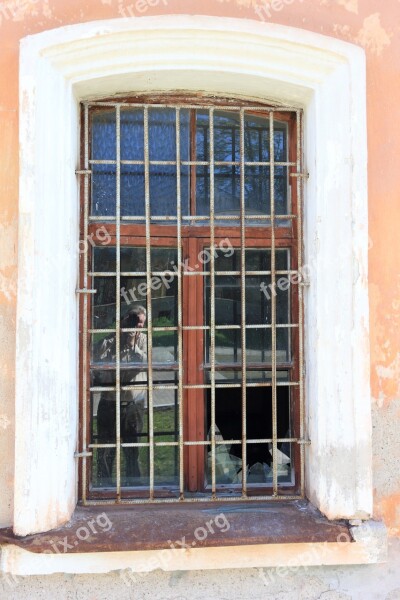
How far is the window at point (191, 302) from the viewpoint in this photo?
262 centimetres

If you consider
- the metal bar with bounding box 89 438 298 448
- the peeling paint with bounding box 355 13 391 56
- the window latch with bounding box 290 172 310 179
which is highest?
the peeling paint with bounding box 355 13 391 56

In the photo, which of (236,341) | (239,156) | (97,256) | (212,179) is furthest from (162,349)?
(239,156)

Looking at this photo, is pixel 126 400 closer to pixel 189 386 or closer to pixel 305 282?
pixel 189 386

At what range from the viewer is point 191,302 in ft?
8.73

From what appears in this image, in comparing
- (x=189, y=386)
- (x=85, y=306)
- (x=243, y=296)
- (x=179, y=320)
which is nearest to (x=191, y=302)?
(x=179, y=320)

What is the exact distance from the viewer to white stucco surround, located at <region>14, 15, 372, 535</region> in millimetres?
2373

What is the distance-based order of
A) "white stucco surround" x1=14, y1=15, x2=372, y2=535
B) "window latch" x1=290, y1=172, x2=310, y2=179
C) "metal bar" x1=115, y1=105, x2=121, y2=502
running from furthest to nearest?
"window latch" x1=290, y1=172, x2=310, y2=179, "metal bar" x1=115, y1=105, x2=121, y2=502, "white stucco surround" x1=14, y1=15, x2=372, y2=535

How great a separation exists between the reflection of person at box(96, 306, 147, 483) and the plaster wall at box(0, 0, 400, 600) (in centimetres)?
44

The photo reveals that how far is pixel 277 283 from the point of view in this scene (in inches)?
107

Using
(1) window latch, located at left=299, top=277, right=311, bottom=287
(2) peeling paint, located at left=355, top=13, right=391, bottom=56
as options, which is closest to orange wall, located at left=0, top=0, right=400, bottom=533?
(2) peeling paint, located at left=355, top=13, right=391, bottom=56

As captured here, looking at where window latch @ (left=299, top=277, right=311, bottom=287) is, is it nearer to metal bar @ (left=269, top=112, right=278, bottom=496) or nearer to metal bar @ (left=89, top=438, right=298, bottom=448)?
metal bar @ (left=269, top=112, right=278, bottom=496)

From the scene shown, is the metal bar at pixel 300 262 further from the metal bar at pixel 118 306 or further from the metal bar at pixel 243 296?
the metal bar at pixel 118 306

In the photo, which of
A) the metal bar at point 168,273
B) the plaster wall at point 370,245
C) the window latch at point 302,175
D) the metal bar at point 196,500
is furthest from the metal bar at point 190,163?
the metal bar at point 196,500

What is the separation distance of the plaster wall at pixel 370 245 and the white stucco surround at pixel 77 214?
77 mm
